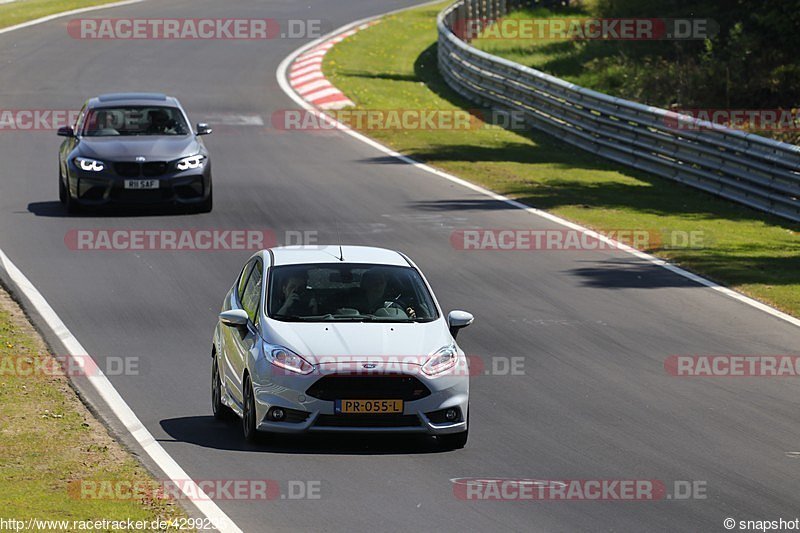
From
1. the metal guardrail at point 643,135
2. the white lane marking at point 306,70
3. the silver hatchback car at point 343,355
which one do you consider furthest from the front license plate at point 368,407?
the white lane marking at point 306,70

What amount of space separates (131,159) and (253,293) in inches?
401

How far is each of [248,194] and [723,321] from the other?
9884mm

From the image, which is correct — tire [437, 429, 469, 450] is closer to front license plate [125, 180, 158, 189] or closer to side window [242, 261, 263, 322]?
side window [242, 261, 263, 322]

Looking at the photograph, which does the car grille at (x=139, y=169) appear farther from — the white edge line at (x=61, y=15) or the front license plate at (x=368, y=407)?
the white edge line at (x=61, y=15)

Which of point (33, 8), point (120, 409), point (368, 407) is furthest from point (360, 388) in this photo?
point (33, 8)

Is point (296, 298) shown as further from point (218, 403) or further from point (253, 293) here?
point (218, 403)

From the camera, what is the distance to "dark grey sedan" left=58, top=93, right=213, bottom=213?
72.6 feet

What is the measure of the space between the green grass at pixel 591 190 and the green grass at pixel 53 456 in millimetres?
Result: 8746

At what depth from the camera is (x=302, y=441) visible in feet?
38.4

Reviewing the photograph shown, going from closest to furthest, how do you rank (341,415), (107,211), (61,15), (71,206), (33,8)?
(341,415)
(71,206)
(107,211)
(61,15)
(33,8)

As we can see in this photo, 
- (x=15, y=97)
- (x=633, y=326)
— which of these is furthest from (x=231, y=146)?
(x=633, y=326)

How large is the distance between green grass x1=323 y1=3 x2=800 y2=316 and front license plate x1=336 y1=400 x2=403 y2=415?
24.8ft

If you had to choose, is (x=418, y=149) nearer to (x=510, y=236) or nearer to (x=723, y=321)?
(x=510, y=236)

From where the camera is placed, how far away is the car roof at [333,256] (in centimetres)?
1246
